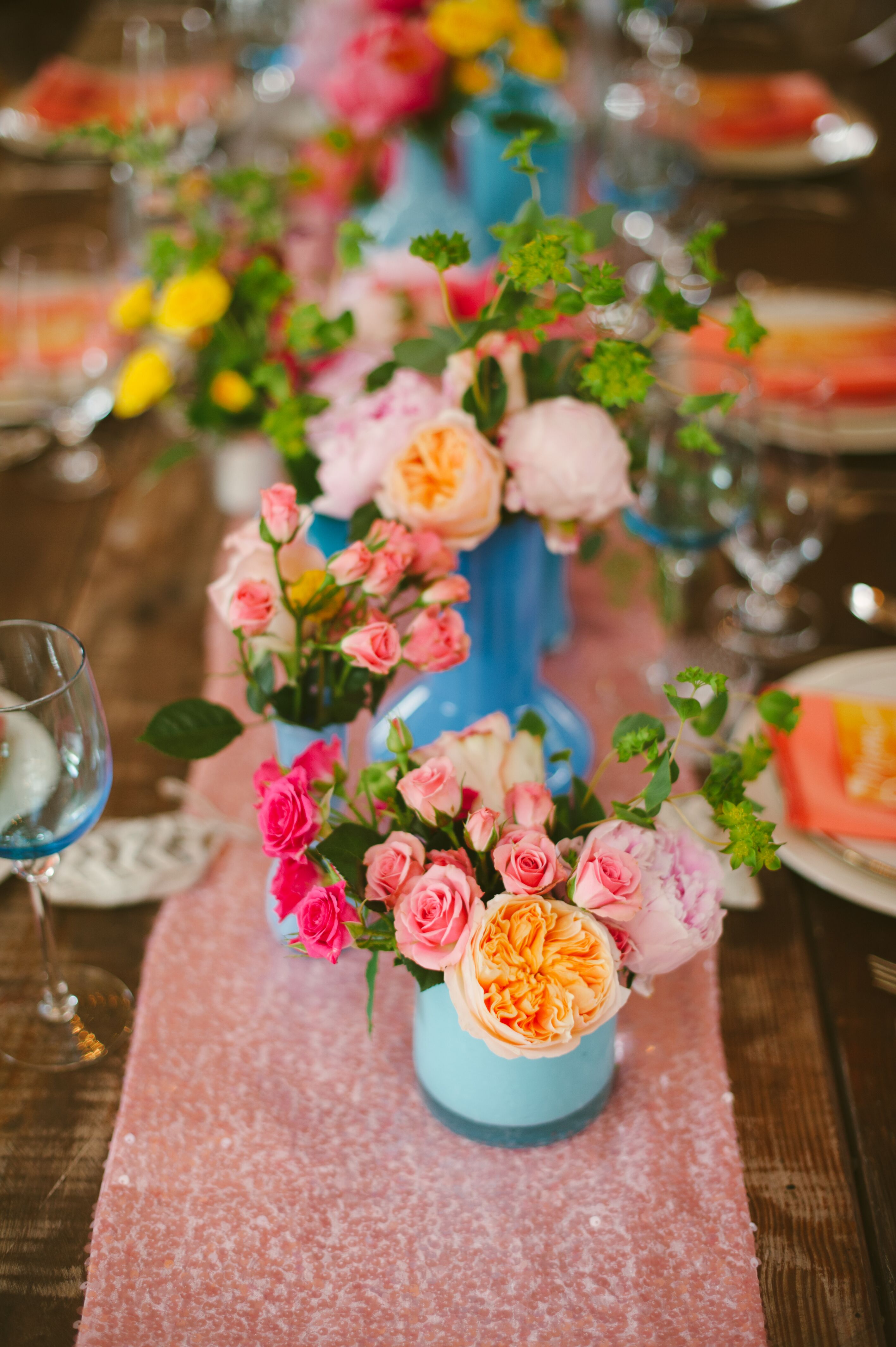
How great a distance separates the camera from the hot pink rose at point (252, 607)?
25.6 inches

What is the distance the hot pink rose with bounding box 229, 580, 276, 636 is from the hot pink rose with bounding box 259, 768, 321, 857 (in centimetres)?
10

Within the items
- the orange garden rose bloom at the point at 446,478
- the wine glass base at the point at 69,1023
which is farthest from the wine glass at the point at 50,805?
the orange garden rose bloom at the point at 446,478

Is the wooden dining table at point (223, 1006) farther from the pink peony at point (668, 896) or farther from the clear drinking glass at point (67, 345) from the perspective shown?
the pink peony at point (668, 896)

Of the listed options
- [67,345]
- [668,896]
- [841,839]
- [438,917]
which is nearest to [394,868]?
[438,917]

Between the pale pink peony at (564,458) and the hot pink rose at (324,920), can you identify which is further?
the pale pink peony at (564,458)

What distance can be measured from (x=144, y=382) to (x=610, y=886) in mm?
694

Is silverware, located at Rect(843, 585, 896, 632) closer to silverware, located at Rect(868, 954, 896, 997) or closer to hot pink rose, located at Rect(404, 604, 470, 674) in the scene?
silverware, located at Rect(868, 954, 896, 997)

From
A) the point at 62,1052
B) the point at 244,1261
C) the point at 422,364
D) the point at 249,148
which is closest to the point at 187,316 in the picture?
the point at 422,364

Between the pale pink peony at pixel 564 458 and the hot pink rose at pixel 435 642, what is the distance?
121mm

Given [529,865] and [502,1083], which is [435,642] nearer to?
[529,865]

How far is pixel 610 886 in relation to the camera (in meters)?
0.58

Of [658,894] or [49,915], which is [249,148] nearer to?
[49,915]

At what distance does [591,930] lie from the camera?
577 millimetres

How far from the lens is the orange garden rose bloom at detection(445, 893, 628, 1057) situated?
0.56 meters
